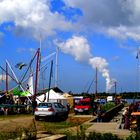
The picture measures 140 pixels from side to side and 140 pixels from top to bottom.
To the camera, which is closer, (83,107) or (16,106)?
(16,106)

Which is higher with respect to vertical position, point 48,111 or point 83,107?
point 83,107

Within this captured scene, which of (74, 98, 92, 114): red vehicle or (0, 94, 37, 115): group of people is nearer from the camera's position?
(0, 94, 37, 115): group of people

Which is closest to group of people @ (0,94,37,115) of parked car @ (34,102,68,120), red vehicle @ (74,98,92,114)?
red vehicle @ (74,98,92,114)

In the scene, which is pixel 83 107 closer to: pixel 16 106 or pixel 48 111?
pixel 16 106

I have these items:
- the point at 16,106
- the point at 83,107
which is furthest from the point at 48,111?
the point at 83,107

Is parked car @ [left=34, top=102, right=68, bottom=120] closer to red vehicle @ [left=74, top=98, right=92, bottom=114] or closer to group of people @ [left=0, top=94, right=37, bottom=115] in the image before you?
group of people @ [left=0, top=94, right=37, bottom=115]

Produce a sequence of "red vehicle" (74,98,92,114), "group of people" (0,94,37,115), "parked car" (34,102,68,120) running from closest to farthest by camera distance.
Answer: "parked car" (34,102,68,120) < "group of people" (0,94,37,115) < "red vehicle" (74,98,92,114)

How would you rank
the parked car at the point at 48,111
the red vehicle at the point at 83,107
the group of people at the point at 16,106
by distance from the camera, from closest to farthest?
the parked car at the point at 48,111 → the group of people at the point at 16,106 → the red vehicle at the point at 83,107

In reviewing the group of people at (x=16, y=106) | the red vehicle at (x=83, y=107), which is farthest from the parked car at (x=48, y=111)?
the red vehicle at (x=83, y=107)

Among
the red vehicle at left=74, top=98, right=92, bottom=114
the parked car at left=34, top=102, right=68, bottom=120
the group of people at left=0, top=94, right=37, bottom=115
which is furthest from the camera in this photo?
the red vehicle at left=74, top=98, right=92, bottom=114

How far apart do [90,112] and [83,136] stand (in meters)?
41.0

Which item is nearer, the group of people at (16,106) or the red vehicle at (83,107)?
the group of people at (16,106)

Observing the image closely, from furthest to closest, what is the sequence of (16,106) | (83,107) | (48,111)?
(83,107)
(16,106)
(48,111)

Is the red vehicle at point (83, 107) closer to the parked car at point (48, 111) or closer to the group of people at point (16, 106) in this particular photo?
the group of people at point (16, 106)
